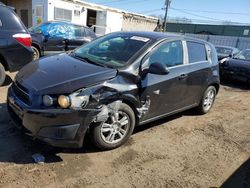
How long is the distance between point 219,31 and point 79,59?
34840 mm

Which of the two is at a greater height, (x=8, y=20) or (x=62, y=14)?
(x=8, y=20)

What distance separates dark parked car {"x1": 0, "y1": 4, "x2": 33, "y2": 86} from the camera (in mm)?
5752

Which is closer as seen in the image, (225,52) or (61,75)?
(61,75)

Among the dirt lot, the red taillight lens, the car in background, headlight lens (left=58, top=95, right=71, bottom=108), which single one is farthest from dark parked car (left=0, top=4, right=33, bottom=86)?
the car in background

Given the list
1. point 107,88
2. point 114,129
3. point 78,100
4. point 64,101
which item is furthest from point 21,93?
point 114,129

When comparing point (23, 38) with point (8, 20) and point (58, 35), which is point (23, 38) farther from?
point (58, 35)

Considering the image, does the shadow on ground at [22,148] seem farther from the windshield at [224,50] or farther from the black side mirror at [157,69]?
the windshield at [224,50]

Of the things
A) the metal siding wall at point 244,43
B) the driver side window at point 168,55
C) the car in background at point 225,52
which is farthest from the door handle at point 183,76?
the metal siding wall at point 244,43

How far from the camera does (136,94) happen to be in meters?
3.87

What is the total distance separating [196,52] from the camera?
524cm

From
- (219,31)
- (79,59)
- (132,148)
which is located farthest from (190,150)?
(219,31)

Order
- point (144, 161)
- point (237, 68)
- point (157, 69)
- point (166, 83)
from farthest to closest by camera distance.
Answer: point (237, 68), point (166, 83), point (157, 69), point (144, 161)

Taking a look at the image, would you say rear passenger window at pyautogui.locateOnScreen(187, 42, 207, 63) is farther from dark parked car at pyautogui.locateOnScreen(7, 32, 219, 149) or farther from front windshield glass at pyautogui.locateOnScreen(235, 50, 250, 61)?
front windshield glass at pyautogui.locateOnScreen(235, 50, 250, 61)

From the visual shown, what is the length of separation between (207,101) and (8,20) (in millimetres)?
4642
